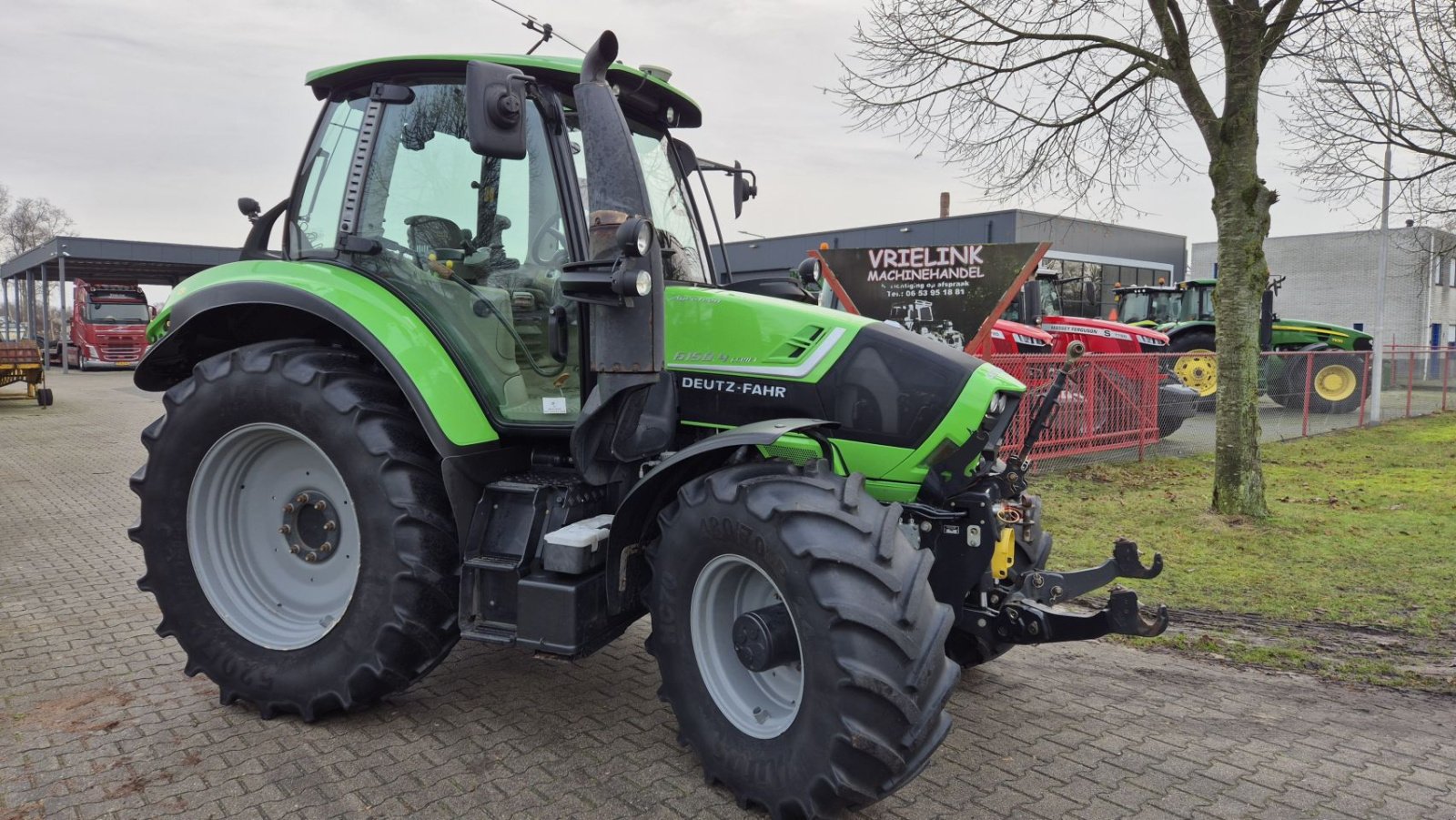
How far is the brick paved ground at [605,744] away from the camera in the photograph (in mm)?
3131

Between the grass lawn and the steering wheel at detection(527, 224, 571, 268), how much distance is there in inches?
146

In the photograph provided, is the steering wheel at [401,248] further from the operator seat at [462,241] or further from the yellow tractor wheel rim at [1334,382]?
the yellow tractor wheel rim at [1334,382]

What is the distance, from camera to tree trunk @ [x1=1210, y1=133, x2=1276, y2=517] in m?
7.57

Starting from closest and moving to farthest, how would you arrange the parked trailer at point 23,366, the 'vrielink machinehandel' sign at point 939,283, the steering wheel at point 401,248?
the steering wheel at point 401,248
the 'vrielink machinehandel' sign at point 939,283
the parked trailer at point 23,366

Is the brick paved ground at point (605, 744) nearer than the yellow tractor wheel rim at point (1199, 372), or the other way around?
the brick paved ground at point (605, 744)

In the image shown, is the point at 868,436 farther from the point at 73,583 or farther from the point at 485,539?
the point at 73,583

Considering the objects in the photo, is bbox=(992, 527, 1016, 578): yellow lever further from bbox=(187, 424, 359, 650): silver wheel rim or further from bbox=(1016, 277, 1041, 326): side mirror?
bbox=(1016, 277, 1041, 326): side mirror

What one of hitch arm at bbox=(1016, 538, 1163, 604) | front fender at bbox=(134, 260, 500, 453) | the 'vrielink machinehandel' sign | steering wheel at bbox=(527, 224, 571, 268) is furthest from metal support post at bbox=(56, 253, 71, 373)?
hitch arm at bbox=(1016, 538, 1163, 604)

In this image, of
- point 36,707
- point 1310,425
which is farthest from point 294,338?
point 1310,425

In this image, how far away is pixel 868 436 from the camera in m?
3.37

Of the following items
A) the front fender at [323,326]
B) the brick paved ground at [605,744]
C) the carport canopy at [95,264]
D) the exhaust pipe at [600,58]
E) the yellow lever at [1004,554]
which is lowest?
the brick paved ground at [605,744]

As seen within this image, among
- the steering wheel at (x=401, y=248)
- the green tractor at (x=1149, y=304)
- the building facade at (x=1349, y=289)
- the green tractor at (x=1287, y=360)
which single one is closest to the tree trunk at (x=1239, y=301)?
the green tractor at (x=1287, y=360)

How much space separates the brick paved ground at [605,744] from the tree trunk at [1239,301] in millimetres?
3759

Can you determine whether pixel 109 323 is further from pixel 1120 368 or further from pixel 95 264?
pixel 1120 368
